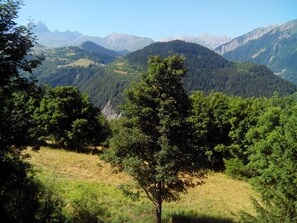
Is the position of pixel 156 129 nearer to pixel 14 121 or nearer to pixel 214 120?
pixel 14 121

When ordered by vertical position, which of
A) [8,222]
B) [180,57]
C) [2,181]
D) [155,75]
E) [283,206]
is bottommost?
[8,222]

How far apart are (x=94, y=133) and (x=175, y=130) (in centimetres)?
4011

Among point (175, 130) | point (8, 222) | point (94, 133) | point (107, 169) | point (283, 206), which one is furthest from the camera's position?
point (94, 133)

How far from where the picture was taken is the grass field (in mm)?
24328

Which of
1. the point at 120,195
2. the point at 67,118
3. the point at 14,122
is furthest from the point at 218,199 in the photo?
the point at 67,118

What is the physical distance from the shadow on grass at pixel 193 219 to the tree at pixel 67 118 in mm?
31105

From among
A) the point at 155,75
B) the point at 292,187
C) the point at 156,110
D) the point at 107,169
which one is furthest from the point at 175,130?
the point at 107,169

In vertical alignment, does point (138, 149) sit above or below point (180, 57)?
below

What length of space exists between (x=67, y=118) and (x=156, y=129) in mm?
38097

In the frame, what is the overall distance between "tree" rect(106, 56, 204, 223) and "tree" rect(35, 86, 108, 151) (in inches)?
1331

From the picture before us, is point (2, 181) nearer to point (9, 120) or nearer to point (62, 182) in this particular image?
point (9, 120)

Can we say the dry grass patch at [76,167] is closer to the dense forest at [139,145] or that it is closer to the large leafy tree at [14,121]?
the dense forest at [139,145]

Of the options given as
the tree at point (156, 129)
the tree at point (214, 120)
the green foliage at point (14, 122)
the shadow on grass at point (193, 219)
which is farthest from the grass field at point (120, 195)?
the tree at point (214, 120)

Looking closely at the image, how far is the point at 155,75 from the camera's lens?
62.4 ft
